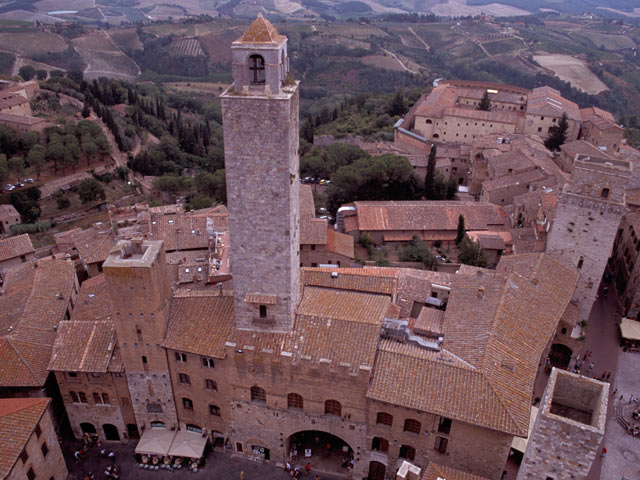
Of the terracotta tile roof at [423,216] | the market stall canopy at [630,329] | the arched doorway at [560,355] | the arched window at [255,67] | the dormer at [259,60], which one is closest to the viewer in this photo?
the dormer at [259,60]

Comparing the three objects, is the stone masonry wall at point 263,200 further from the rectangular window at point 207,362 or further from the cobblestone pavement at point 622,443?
the cobblestone pavement at point 622,443

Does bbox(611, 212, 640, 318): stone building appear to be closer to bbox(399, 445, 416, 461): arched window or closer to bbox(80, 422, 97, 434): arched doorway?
bbox(399, 445, 416, 461): arched window

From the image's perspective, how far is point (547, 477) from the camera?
66.0 ft

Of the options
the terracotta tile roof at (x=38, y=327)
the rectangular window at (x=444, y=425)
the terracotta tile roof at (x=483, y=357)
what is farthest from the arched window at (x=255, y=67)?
the terracotta tile roof at (x=38, y=327)

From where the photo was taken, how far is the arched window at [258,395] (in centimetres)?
2792

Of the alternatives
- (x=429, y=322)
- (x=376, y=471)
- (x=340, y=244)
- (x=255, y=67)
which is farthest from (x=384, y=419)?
(x=340, y=244)

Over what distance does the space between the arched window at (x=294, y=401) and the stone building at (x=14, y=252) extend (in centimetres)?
3257

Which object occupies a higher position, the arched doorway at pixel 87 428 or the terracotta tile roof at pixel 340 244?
the terracotta tile roof at pixel 340 244

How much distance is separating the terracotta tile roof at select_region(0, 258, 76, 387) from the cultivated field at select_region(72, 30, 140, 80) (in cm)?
13356

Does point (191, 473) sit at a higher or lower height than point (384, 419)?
lower

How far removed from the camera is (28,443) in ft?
79.4

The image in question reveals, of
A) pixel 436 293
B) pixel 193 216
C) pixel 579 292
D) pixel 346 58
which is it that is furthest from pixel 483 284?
pixel 346 58

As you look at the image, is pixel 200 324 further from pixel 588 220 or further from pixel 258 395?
pixel 588 220

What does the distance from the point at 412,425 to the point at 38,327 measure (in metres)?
23.9
